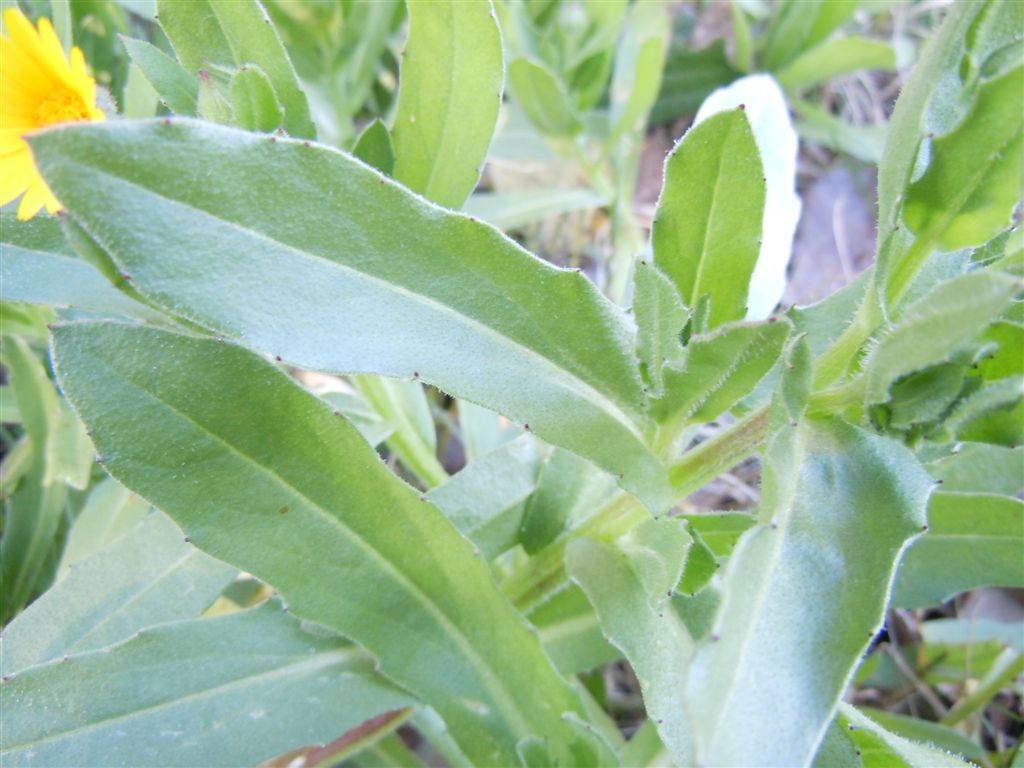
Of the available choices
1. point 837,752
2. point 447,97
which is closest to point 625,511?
point 837,752

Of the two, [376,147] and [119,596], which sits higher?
[376,147]

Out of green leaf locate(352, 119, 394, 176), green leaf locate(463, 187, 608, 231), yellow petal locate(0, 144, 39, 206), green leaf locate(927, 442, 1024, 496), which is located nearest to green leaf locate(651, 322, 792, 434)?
green leaf locate(352, 119, 394, 176)

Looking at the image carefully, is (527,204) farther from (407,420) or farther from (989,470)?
(989,470)

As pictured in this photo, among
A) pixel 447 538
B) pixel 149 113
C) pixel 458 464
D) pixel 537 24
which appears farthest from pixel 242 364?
pixel 537 24

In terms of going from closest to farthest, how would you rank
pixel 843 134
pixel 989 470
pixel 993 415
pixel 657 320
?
pixel 993 415 → pixel 657 320 → pixel 989 470 → pixel 843 134

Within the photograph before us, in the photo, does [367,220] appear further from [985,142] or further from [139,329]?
[985,142]

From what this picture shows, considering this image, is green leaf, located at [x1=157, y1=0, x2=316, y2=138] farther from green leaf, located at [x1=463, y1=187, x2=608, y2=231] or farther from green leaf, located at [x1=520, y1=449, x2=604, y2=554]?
green leaf, located at [x1=463, y1=187, x2=608, y2=231]

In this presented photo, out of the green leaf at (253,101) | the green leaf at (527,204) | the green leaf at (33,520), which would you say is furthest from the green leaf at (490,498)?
the green leaf at (527,204)
